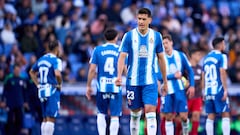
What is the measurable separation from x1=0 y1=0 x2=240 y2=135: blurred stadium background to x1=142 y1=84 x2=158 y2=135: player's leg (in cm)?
686

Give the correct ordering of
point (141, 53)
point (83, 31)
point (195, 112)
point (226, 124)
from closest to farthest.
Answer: point (141, 53) < point (226, 124) < point (195, 112) < point (83, 31)

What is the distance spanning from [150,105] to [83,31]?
11.9 metres

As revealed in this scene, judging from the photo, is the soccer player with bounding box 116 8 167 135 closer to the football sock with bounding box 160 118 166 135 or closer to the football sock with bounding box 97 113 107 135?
the football sock with bounding box 97 113 107 135

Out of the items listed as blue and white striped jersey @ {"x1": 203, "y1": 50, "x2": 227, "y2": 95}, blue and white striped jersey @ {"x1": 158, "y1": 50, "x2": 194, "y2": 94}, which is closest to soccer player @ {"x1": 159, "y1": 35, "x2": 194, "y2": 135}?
blue and white striped jersey @ {"x1": 158, "y1": 50, "x2": 194, "y2": 94}

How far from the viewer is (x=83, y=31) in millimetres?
29734

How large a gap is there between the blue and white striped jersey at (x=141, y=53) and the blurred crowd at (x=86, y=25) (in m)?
8.80

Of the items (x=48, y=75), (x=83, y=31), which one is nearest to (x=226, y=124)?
(x=48, y=75)

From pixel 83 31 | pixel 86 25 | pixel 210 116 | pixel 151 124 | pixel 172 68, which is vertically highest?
pixel 86 25

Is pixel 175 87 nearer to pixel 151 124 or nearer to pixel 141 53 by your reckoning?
pixel 141 53

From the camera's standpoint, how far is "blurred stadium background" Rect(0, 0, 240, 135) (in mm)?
26484

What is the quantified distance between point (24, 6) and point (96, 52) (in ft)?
33.3

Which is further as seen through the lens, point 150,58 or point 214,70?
point 214,70

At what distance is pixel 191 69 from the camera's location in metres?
21.1

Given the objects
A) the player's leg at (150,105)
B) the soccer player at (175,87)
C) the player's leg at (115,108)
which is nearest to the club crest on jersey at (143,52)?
the player's leg at (150,105)
